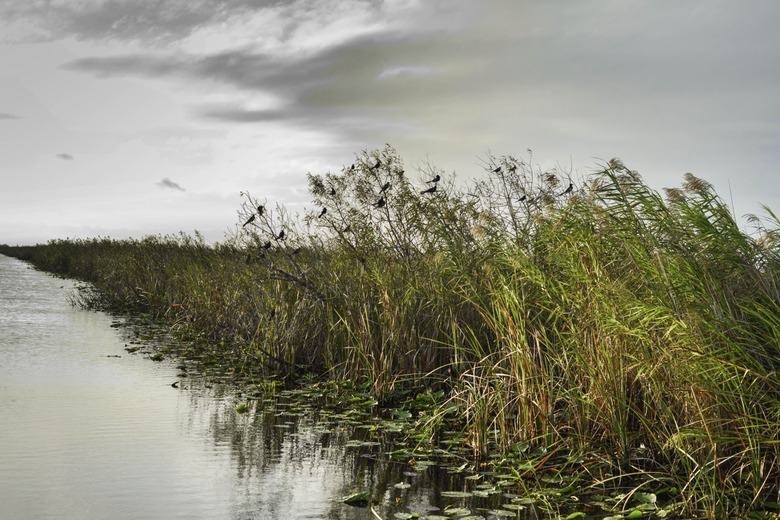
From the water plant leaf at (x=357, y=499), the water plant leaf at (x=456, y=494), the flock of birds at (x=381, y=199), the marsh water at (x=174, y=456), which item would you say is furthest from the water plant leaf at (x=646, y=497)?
the flock of birds at (x=381, y=199)

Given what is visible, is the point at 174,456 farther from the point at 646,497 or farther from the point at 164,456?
the point at 646,497

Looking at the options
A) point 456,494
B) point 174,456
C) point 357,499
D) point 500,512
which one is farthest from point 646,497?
point 174,456

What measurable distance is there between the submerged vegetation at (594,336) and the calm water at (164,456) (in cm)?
108

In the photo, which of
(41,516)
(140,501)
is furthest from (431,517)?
(41,516)

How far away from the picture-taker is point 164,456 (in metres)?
5.29

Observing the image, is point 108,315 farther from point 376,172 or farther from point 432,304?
point 432,304

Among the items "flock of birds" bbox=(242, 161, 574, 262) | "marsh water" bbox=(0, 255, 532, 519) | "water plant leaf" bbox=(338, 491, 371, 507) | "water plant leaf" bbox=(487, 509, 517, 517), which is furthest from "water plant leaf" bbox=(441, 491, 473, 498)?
"flock of birds" bbox=(242, 161, 574, 262)

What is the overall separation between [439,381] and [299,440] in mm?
1991

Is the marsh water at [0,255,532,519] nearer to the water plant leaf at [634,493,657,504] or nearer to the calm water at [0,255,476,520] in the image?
the calm water at [0,255,476,520]

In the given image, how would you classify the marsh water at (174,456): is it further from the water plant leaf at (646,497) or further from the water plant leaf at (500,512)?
the water plant leaf at (646,497)

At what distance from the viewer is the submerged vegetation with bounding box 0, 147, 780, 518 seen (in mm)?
4262

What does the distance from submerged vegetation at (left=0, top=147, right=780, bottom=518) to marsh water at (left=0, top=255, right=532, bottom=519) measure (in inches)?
36.6

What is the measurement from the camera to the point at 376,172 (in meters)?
10.5

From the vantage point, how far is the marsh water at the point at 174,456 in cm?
420
